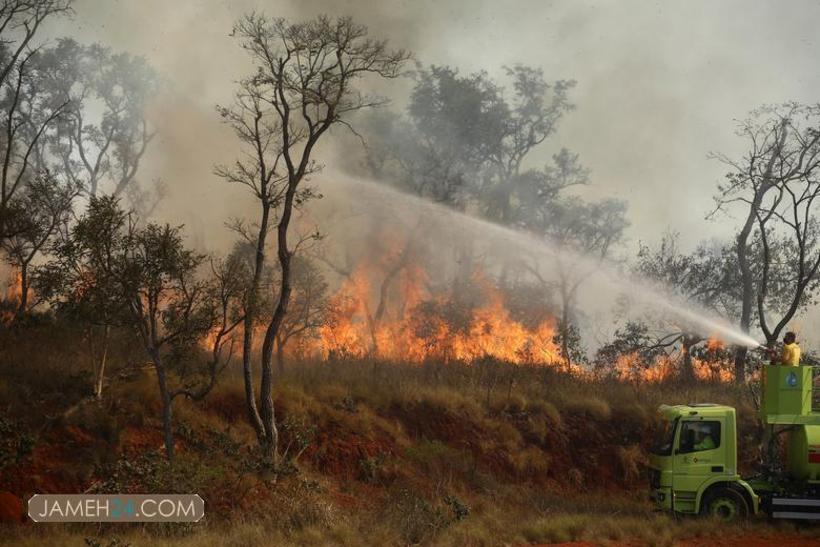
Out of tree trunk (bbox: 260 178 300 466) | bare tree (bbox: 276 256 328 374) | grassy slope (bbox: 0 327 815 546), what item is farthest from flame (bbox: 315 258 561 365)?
tree trunk (bbox: 260 178 300 466)

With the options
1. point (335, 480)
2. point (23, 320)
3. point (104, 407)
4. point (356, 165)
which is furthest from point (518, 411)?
point (356, 165)

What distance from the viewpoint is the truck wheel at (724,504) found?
50.8 ft

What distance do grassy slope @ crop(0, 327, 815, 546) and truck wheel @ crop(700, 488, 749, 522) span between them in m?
0.66

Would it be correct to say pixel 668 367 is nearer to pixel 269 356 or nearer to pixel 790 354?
pixel 790 354

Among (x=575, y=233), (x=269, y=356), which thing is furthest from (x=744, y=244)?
(x=269, y=356)

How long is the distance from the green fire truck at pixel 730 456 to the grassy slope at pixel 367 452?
2.38 feet

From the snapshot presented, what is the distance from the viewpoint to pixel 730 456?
15.6 metres

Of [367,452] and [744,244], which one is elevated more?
[744,244]

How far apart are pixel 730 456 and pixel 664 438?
4.08ft

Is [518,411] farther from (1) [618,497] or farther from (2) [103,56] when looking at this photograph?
(2) [103,56]

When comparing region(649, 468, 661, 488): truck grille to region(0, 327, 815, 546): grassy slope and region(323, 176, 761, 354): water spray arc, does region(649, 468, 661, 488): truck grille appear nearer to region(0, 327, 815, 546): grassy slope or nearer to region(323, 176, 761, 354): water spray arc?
region(0, 327, 815, 546): grassy slope

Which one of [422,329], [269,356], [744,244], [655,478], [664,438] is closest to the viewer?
[664,438]

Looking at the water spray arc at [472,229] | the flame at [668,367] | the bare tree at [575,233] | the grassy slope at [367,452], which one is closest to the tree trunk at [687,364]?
the flame at [668,367]

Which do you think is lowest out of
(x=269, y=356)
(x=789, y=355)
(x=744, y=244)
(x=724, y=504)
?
(x=724, y=504)
